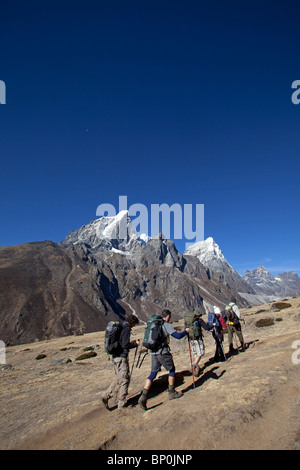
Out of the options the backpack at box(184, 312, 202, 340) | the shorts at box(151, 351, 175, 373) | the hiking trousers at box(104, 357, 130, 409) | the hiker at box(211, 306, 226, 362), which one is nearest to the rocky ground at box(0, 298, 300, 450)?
the hiking trousers at box(104, 357, 130, 409)

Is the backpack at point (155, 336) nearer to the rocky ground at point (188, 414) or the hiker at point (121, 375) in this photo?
the hiker at point (121, 375)

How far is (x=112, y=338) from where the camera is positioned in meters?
8.61

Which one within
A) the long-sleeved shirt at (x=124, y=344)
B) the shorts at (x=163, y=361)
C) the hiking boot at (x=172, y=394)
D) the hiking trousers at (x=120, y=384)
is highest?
the long-sleeved shirt at (x=124, y=344)

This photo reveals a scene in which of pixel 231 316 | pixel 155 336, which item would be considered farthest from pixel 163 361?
pixel 231 316

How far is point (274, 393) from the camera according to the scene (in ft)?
25.8

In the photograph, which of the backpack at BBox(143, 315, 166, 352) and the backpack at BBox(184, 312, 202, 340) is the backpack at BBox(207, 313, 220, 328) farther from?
the backpack at BBox(143, 315, 166, 352)

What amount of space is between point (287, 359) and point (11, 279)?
222 m

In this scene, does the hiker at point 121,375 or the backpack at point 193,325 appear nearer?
the hiker at point 121,375

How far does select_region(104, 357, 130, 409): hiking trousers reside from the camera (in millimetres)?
8461

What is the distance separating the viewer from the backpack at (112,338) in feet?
28.0

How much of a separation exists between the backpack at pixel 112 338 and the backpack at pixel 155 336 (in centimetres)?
98

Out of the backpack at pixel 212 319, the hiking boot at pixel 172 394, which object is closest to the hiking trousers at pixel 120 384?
the hiking boot at pixel 172 394

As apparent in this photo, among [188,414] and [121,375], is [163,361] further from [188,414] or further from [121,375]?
[188,414]

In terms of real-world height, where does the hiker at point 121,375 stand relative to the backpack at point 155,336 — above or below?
below
